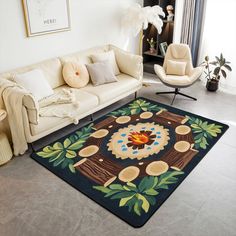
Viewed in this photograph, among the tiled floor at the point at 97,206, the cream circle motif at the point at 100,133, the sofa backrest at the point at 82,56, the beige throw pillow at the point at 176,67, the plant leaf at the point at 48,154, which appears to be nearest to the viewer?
the tiled floor at the point at 97,206

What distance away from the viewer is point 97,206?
7.60ft

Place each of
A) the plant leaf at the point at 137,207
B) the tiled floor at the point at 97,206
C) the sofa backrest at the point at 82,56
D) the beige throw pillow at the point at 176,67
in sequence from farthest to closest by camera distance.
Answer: the beige throw pillow at the point at 176,67 < the sofa backrest at the point at 82,56 < the plant leaf at the point at 137,207 < the tiled floor at the point at 97,206

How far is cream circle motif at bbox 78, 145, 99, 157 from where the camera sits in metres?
2.97

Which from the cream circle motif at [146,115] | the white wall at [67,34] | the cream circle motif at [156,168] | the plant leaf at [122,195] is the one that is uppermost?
the white wall at [67,34]

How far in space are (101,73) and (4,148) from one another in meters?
1.69

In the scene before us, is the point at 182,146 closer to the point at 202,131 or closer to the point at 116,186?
the point at 202,131

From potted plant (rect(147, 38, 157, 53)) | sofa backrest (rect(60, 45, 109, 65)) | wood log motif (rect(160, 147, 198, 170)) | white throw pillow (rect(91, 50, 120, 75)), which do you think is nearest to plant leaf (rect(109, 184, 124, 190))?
wood log motif (rect(160, 147, 198, 170))

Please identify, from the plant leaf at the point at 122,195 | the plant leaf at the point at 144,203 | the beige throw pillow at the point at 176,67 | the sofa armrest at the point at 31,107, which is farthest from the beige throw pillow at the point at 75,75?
the plant leaf at the point at 144,203

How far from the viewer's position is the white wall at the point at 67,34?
320cm

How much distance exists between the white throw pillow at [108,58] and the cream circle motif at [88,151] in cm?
148

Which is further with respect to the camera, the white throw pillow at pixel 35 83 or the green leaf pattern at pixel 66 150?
the white throw pillow at pixel 35 83

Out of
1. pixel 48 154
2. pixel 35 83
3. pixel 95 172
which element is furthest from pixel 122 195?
pixel 35 83

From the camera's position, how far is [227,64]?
4527mm

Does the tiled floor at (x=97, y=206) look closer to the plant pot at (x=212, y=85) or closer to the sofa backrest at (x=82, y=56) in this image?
the sofa backrest at (x=82, y=56)
